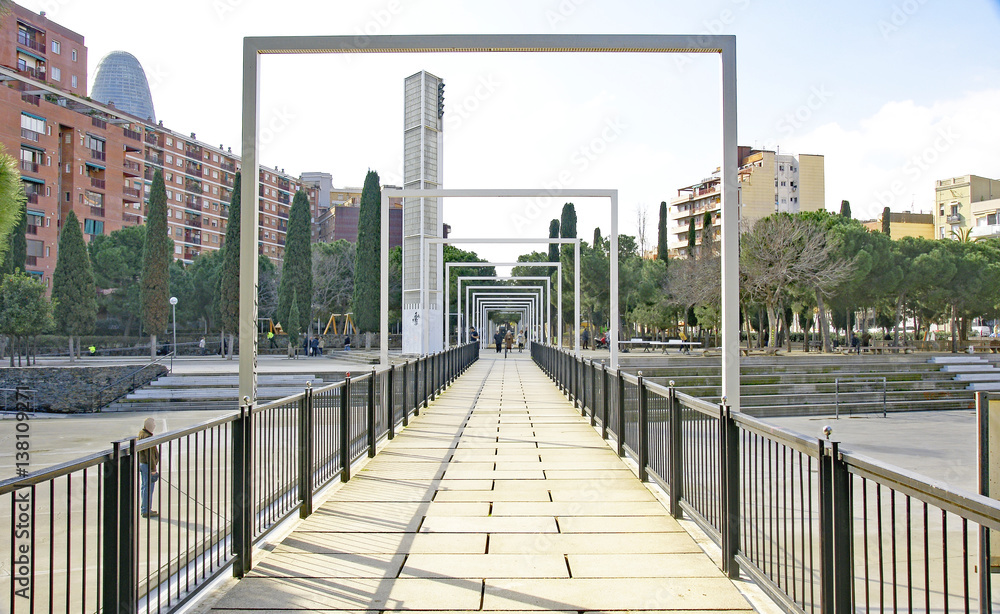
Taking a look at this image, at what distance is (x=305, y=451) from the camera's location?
5.16m

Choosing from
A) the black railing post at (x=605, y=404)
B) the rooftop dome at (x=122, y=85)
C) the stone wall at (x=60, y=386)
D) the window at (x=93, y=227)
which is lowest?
the stone wall at (x=60, y=386)

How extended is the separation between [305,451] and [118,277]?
163 feet

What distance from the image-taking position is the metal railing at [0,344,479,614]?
107 inches

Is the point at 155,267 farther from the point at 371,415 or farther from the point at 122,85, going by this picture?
the point at 122,85

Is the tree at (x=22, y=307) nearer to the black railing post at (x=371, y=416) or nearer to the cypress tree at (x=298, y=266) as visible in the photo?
the cypress tree at (x=298, y=266)

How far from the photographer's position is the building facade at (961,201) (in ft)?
213

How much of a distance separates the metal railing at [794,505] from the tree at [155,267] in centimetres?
3375

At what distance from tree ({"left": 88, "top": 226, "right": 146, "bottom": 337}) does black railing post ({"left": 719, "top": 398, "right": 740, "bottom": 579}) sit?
49.2 metres

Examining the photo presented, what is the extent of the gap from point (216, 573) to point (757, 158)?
75412 millimetres

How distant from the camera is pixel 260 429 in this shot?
4.42 metres

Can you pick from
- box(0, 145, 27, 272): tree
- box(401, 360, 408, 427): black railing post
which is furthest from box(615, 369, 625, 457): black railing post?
box(0, 145, 27, 272): tree

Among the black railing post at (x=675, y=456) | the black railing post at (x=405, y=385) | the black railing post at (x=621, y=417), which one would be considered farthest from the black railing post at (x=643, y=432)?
the black railing post at (x=405, y=385)

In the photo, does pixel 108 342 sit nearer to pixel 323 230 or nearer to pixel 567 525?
pixel 567 525

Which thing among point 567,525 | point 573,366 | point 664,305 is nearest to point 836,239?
point 664,305
